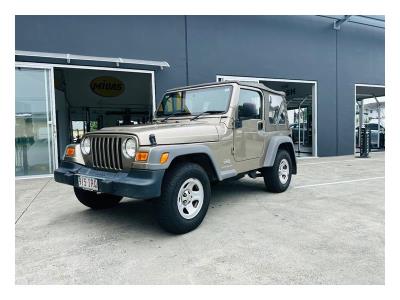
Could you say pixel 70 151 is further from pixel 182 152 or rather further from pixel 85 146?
pixel 182 152

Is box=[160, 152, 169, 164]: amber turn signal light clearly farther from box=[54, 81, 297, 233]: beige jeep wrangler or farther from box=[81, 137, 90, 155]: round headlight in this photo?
box=[81, 137, 90, 155]: round headlight

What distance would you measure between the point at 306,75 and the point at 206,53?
4.06 meters

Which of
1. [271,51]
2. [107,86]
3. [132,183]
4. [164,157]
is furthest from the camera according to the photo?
[107,86]

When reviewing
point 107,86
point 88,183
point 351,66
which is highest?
point 351,66

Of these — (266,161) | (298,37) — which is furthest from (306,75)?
(266,161)

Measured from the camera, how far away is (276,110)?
17.7ft

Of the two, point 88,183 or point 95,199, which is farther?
point 95,199

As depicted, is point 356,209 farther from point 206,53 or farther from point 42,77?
point 42,77

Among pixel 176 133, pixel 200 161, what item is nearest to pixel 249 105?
pixel 200 161

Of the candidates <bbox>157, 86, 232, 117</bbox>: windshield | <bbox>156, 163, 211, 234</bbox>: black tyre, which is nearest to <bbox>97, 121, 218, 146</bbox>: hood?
<bbox>156, 163, 211, 234</bbox>: black tyre

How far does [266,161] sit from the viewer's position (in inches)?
192

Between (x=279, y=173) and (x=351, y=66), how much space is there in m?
8.59

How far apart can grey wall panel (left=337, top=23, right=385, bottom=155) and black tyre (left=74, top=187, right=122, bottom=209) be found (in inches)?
386

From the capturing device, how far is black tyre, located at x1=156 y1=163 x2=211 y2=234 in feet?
10.2
